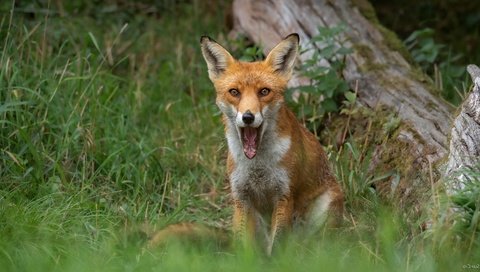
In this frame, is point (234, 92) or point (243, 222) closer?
point (234, 92)

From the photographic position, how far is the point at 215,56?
6305 mm

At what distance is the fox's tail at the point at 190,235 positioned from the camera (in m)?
5.79

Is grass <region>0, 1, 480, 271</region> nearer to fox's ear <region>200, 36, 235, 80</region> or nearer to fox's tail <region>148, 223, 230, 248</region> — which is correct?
fox's tail <region>148, 223, 230, 248</region>

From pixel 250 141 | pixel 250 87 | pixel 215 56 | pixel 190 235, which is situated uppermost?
pixel 215 56

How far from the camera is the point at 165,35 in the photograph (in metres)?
10.6

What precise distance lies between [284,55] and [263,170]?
869mm

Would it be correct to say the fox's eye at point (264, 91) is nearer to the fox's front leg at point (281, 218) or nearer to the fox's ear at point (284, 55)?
the fox's ear at point (284, 55)

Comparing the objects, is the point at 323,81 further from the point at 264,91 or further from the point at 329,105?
the point at 264,91

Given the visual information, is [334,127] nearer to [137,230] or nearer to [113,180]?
[113,180]

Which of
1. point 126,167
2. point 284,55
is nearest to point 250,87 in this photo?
point 284,55

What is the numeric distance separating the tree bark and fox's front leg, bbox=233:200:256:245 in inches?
56.9

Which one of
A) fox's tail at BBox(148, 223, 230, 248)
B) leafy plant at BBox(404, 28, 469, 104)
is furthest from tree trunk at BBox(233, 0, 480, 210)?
fox's tail at BBox(148, 223, 230, 248)

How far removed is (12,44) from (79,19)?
245cm

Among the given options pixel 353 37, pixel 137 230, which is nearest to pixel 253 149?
pixel 137 230
